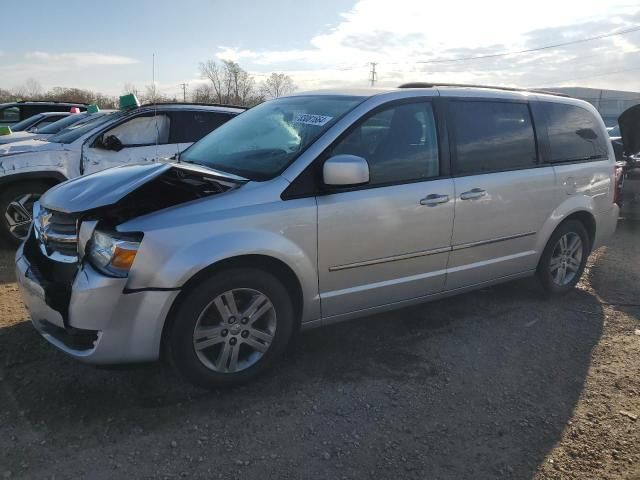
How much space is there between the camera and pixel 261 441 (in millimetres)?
2705

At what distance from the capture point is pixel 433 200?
12.1 feet

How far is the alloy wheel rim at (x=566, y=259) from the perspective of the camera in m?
4.80

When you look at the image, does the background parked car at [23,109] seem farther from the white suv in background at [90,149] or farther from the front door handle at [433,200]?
the front door handle at [433,200]

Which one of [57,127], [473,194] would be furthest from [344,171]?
[57,127]

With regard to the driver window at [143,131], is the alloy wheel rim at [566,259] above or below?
below

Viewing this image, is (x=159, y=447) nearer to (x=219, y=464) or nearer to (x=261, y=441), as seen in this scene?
(x=219, y=464)

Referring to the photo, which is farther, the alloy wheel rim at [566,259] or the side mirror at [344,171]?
the alloy wheel rim at [566,259]

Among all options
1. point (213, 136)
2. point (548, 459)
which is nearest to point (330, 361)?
point (548, 459)

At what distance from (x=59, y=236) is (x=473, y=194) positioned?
281 cm

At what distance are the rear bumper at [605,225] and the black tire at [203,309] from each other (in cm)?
341

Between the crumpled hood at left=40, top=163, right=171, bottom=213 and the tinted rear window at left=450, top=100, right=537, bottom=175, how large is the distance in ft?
6.99

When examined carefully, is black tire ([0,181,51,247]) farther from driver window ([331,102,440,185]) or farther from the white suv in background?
driver window ([331,102,440,185])

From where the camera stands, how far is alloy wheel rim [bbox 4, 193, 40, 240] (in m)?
5.98

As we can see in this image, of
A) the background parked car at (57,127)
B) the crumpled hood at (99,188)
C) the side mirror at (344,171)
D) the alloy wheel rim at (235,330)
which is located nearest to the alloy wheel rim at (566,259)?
the side mirror at (344,171)
